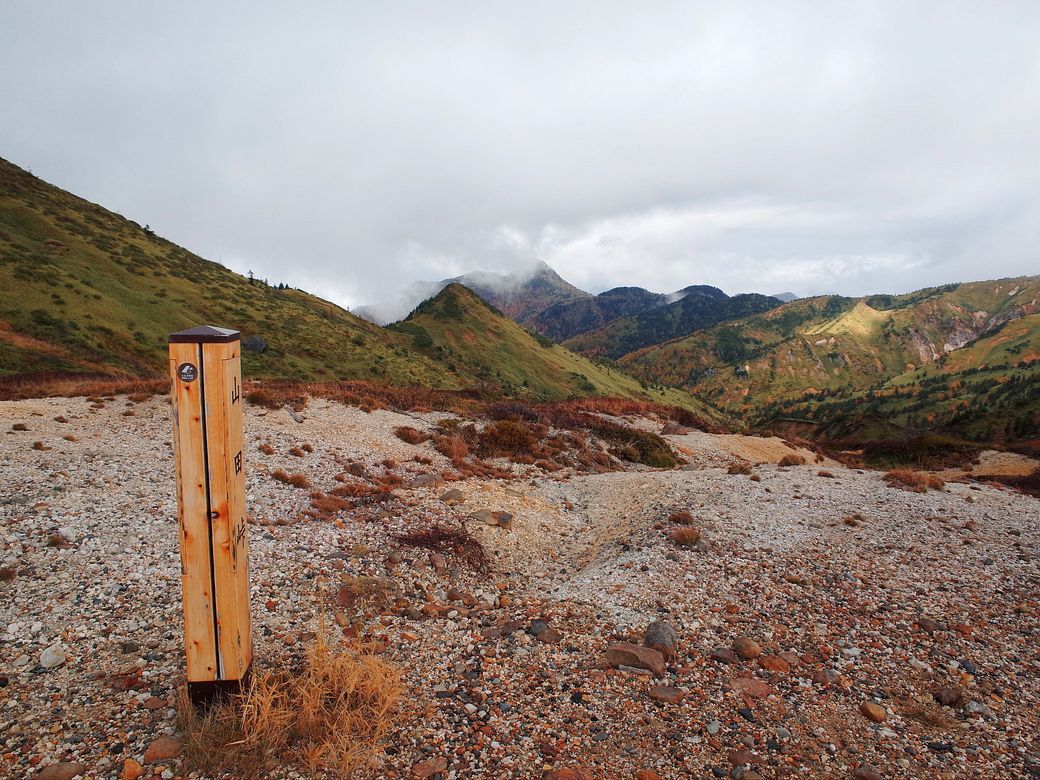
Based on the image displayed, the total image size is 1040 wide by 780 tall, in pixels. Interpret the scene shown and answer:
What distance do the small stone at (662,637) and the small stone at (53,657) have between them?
7.39 meters

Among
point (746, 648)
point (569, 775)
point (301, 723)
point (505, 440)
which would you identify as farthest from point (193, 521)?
point (505, 440)

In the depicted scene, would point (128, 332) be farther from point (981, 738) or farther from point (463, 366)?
point (981, 738)

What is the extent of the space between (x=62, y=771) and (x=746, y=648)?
778cm

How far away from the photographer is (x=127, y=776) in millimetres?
4215

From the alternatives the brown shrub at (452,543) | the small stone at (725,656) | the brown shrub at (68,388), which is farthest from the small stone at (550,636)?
the brown shrub at (68,388)

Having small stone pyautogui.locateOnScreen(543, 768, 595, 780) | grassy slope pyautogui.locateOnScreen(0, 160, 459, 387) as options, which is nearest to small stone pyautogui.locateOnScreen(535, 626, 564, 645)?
small stone pyautogui.locateOnScreen(543, 768, 595, 780)

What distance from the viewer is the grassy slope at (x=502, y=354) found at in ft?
282

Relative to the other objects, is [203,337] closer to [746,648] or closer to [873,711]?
[746,648]

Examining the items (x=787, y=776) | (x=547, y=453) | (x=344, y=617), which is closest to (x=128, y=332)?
(x=547, y=453)

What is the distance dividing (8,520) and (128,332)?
4211cm

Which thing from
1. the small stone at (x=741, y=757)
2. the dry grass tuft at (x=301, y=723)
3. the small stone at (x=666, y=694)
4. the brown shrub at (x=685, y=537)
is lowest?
the small stone at (x=741, y=757)

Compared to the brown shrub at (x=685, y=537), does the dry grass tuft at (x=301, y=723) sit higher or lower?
higher

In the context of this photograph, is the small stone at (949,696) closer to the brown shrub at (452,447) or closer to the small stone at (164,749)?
the small stone at (164,749)

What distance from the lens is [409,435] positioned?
1953 centimetres
